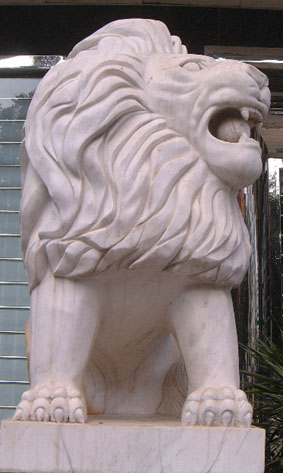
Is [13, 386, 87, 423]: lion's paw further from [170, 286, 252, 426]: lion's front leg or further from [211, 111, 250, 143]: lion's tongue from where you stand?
[211, 111, 250, 143]: lion's tongue

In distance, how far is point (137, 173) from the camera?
1855mm

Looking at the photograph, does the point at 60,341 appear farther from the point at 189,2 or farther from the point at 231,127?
the point at 189,2

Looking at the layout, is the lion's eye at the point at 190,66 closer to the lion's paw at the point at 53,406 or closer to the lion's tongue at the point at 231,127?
the lion's tongue at the point at 231,127

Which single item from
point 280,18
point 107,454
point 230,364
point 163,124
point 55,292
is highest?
point 280,18

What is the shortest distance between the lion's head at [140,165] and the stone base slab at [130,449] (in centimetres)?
37

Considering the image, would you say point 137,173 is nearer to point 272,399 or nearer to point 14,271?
point 272,399

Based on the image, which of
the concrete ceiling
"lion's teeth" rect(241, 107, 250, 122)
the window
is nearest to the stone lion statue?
"lion's teeth" rect(241, 107, 250, 122)

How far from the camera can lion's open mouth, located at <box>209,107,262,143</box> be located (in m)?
1.94

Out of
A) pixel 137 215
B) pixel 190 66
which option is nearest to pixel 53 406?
pixel 137 215

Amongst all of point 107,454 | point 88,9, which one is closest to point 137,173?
point 107,454

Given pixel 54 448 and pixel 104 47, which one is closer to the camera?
pixel 54 448

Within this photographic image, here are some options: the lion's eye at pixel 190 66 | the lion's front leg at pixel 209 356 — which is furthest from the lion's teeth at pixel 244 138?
the lion's front leg at pixel 209 356

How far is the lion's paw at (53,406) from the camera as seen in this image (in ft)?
5.68

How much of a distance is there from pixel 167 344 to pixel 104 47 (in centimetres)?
82
